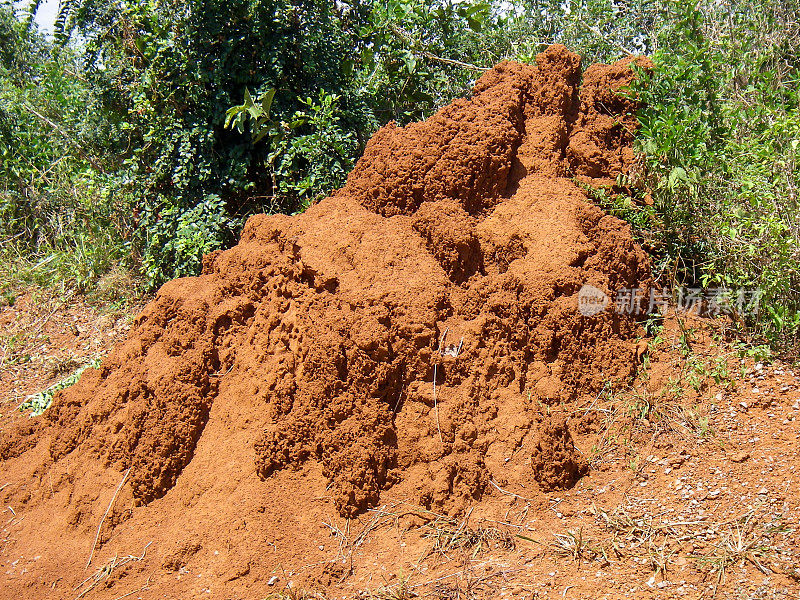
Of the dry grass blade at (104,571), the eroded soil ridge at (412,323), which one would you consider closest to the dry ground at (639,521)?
the dry grass blade at (104,571)

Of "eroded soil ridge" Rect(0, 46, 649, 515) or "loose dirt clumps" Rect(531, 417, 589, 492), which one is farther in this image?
"eroded soil ridge" Rect(0, 46, 649, 515)

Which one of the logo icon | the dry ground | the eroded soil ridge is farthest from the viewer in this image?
the logo icon

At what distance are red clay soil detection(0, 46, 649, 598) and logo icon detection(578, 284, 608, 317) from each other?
46mm

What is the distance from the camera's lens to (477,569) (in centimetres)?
315

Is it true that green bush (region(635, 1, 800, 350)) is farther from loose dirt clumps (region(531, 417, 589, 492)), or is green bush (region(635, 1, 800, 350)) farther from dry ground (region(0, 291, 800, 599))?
loose dirt clumps (region(531, 417, 589, 492))

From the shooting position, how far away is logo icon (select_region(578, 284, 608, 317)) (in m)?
3.82

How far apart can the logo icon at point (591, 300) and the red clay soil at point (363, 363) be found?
0.15ft

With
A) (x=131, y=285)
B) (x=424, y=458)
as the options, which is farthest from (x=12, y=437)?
(x=424, y=458)

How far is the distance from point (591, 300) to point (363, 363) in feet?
4.25

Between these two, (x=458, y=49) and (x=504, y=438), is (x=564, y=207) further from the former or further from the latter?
(x=458, y=49)

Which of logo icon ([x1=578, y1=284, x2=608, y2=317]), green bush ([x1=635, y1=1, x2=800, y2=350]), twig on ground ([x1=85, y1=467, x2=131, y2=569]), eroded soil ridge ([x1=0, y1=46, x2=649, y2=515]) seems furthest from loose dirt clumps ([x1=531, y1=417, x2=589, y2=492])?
twig on ground ([x1=85, y1=467, x2=131, y2=569])

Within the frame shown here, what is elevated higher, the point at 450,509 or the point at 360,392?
the point at 360,392

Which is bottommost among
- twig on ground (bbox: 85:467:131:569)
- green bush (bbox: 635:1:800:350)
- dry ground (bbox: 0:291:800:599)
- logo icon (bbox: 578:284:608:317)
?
twig on ground (bbox: 85:467:131:569)

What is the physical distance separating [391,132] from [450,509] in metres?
2.28
